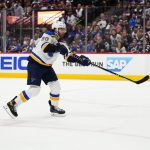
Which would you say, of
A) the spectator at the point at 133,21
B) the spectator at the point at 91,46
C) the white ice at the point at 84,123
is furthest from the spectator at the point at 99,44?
the white ice at the point at 84,123

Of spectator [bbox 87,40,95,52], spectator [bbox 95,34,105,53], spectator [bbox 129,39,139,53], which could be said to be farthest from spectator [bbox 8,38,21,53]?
spectator [bbox 129,39,139,53]

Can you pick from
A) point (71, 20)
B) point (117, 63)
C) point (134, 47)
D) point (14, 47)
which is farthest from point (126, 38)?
point (14, 47)

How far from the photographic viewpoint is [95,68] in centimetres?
1333

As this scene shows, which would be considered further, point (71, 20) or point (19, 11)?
point (19, 11)

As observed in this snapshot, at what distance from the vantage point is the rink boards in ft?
42.7

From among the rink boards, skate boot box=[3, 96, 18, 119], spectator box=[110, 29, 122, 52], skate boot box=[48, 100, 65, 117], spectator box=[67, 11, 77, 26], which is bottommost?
the rink boards

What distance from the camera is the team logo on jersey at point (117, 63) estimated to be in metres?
13.1

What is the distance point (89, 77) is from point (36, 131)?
7.76m

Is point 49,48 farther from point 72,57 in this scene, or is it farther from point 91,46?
point 91,46

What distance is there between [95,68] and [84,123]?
279 inches

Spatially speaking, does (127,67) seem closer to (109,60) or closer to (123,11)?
(109,60)

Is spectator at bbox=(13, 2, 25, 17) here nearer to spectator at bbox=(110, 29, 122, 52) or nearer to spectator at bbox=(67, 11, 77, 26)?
spectator at bbox=(67, 11, 77, 26)

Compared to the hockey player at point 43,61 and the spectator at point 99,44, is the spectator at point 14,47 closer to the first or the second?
the spectator at point 99,44

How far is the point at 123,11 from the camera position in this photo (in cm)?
1327
